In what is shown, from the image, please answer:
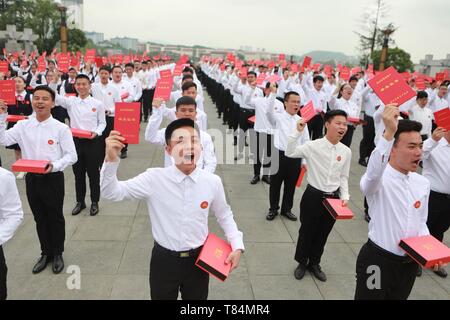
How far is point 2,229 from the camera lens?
2469 mm

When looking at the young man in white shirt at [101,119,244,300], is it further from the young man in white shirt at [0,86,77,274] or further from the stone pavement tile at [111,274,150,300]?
the young man in white shirt at [0,86,77,274]

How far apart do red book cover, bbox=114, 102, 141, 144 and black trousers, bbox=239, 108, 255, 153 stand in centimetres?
635

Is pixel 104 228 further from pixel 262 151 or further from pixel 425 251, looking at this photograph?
pixel 425 251

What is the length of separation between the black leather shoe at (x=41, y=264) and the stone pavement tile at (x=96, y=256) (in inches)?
8.9

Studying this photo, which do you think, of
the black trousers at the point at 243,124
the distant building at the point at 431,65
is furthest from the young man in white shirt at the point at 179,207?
the distant building at the point at 431,65

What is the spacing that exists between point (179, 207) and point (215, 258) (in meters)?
0.40

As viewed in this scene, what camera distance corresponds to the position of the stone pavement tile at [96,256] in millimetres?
4059

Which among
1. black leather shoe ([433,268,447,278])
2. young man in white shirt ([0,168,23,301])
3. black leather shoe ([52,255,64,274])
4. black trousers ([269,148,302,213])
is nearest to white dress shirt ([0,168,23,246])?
young man in white shirt ([0,168,23,301])

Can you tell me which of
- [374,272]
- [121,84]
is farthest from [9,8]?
[374,272]

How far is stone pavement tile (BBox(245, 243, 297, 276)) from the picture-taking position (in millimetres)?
4192

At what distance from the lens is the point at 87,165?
5.40 m

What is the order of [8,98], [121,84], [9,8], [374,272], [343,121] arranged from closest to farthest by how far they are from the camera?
[374,272] → [343,121] → [8,98] → [121,84] → [9,8]

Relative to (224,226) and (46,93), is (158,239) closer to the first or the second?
(224,226)

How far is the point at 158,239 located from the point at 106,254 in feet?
7.45
